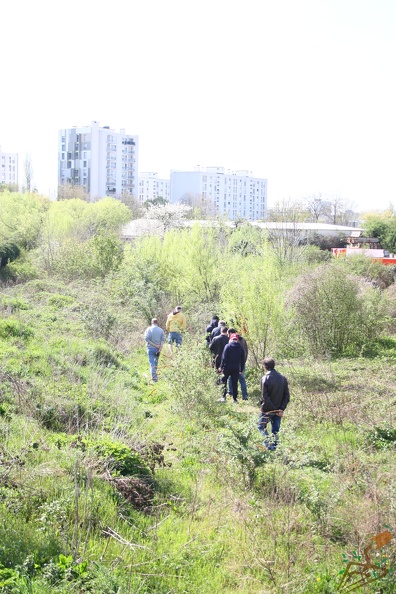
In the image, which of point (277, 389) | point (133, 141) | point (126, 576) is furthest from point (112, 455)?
point (133, 141)

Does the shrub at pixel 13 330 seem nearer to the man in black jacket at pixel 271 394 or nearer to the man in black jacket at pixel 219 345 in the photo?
the man in black jacket at pixel 219 345

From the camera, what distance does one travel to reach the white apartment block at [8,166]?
156 metres

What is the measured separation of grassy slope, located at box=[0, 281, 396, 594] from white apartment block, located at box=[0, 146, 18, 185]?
505 ft

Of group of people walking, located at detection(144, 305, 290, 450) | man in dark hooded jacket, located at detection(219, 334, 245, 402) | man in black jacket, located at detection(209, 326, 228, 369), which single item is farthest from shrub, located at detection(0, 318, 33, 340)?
man in dark hooded jacket, located at detection(219, 334, 245, 402)

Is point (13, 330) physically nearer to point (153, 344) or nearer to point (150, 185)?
point (153, 344)

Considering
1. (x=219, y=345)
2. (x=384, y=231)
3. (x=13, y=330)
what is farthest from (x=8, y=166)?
(x=219, y=345)

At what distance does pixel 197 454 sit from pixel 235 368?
360 cm

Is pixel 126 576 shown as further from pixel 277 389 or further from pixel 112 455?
pixel 277 389

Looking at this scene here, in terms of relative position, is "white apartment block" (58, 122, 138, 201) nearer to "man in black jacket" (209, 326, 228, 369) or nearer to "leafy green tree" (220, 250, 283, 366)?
"leafy green tree" (220, 250, 283, 366)

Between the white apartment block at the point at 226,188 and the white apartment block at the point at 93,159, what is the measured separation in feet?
60.2

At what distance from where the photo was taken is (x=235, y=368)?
1254 centimetres

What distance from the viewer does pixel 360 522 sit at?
257 inches

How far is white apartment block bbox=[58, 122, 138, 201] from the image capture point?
11706 centimetres

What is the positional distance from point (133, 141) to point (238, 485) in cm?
12401
